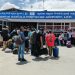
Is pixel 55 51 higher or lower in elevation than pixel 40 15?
lower

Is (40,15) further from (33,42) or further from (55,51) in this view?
(33,42)

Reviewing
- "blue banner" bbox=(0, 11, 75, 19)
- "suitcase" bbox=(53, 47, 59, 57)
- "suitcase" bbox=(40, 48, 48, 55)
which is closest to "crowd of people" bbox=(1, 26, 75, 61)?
"suitcase" bbox=(40, 48, 48, 55)

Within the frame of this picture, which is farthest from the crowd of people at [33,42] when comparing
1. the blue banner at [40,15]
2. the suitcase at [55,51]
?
the blue banner at [40,15]

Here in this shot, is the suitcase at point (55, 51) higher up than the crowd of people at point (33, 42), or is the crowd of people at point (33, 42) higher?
the crowd of people at point (33, 42)

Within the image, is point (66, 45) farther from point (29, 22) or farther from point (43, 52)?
point (43, 52)

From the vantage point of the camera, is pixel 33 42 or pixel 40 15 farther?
pixel 40 15

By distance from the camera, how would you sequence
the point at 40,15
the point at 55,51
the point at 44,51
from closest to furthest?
the point at 44,51 → the point at 55,51 → the point at 40,15

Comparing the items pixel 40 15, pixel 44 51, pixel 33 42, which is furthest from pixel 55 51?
pixel 40 15

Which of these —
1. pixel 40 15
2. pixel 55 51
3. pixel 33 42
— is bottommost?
pixel 55 51

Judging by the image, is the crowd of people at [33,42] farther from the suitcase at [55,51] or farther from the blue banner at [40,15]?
the blue banner at [40,15]

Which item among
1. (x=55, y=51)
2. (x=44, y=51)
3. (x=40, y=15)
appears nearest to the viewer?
(x=44, y=51)

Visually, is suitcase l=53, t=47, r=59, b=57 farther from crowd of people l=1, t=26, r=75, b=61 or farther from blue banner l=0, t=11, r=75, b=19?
blue banner l=0, t=11, r=75, b=19

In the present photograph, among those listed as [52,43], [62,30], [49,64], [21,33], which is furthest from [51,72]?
[62,30]

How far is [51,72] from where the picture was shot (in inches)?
406
